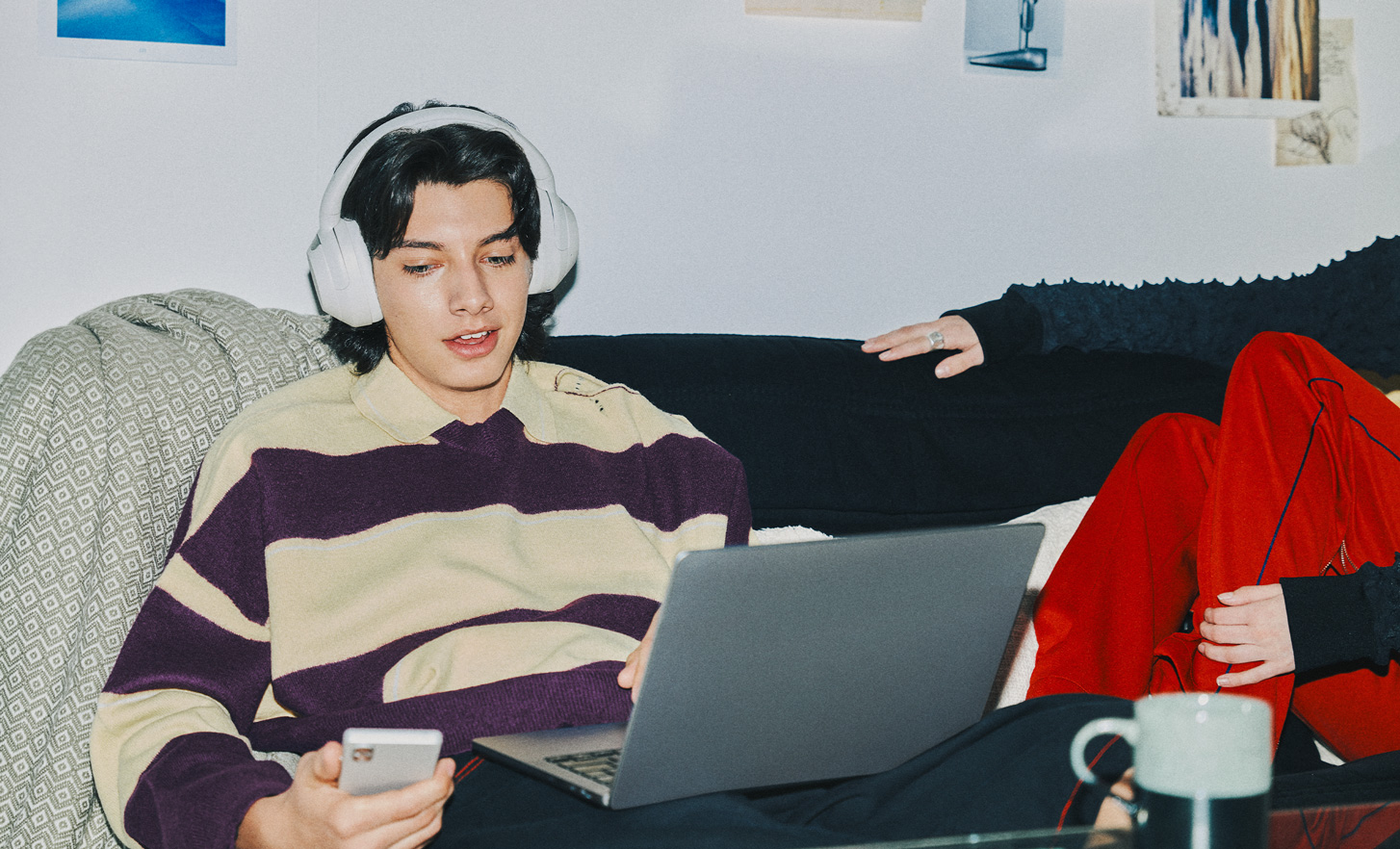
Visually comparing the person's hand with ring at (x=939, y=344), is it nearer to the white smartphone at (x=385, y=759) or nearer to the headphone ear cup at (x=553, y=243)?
the headphone ear cup at (x=553, y=243)

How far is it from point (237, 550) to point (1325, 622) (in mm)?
1098

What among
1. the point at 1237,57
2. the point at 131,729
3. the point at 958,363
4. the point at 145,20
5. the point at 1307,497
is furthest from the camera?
the point at 1237,57

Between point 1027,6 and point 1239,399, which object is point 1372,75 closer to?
point 1027,6

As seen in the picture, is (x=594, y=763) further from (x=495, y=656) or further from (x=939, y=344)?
(x=939, y=344)

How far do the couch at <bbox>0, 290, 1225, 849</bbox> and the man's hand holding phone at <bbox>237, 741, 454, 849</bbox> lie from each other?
1.20ft

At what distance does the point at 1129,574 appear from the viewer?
1.39 m

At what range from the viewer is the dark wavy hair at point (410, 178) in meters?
1.20

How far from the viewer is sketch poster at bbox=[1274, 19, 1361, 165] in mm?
1911

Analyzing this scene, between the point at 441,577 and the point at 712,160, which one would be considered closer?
the point at 441,577

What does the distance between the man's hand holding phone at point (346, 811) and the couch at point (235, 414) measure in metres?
0.37

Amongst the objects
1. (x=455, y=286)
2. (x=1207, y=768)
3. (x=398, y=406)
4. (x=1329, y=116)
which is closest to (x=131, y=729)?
(x=398, y=406)

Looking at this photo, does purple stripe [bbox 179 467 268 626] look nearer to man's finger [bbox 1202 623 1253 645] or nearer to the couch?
the couch

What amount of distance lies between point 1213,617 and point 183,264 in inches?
51.4

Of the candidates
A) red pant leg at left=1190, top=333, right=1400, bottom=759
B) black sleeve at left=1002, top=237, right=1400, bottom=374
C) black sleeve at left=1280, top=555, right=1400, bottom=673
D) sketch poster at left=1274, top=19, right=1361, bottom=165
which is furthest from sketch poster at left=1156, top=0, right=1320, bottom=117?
black sleeve at left=1280, top=555, right=1400, bottom=673
